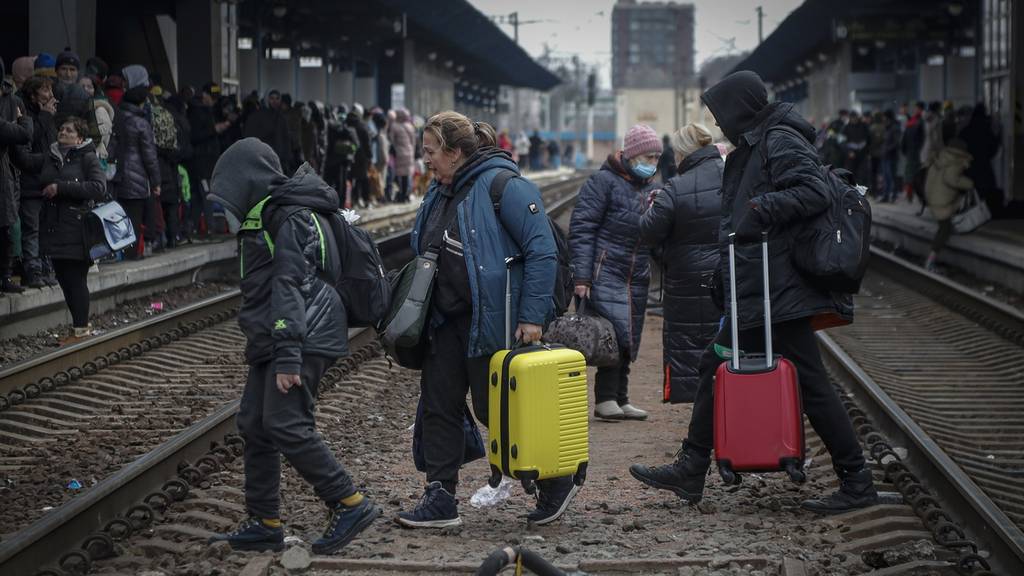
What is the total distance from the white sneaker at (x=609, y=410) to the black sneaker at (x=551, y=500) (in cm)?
276

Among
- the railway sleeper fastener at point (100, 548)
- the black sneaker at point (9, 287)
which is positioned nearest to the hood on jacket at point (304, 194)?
the railway sleeper fastener at point (100, 548)

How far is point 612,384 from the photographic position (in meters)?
9.03

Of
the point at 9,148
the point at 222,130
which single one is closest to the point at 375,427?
the point at 9,148

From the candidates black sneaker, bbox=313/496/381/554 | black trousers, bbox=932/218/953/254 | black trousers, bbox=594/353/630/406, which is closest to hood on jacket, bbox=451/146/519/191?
black sneaker, bbox=313/496/381/554

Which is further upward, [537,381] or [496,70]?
[496,70]

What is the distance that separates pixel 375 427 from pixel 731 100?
3340mm

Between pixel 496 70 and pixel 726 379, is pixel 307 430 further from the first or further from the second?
pixel 496 70

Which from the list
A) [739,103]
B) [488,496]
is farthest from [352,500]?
[739,103]

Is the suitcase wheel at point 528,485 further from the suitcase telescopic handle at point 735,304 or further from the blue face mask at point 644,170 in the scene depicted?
the blue face mask at point 644,170

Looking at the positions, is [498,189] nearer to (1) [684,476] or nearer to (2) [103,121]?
(1) [684,476]

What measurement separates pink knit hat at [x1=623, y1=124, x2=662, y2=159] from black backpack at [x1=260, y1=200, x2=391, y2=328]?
266 centimetres

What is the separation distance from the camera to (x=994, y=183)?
22.6m

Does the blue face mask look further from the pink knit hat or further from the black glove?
the black glove

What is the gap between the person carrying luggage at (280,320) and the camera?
5.41m
